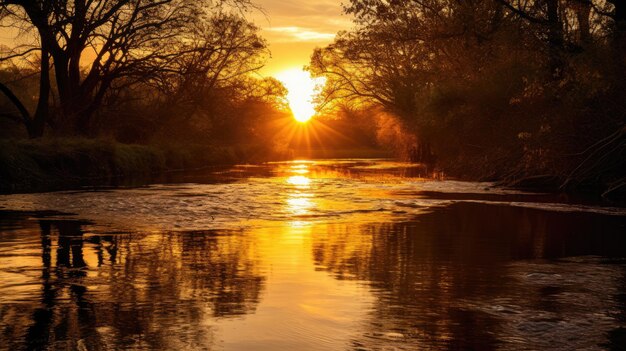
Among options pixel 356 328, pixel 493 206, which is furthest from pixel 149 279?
pixel 493 206

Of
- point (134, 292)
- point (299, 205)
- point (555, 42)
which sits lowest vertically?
point (134, 292)

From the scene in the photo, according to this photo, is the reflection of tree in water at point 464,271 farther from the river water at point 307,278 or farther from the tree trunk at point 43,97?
the tree trunk at point 43,97

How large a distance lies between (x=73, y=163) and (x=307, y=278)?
69.7ft

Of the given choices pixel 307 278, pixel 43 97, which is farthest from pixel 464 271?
pixel 43 97

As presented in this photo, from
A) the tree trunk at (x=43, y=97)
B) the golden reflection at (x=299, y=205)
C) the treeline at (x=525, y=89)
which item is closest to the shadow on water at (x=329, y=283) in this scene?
the golden reflection at (x=299, y=205)

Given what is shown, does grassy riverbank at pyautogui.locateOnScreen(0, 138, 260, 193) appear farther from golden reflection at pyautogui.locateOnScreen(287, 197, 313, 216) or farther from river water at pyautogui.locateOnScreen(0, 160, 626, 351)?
golden reflection at pyautogui.locateOnScreen(287, 197, 313, 216)

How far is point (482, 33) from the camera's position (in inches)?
1042

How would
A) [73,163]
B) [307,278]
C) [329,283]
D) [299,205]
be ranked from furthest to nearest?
1. [73,163]
2. [299,205]
3. [307,278]
4. [329,283]

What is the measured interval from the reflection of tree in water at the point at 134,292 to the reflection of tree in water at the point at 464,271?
137cm

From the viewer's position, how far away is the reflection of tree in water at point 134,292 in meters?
6.50

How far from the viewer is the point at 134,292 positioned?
8344 mm

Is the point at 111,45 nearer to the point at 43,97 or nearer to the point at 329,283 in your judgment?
the point at 43,97

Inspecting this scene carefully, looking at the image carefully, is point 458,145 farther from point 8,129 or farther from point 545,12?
point 8,129

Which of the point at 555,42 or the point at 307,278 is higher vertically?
the point at 555,42
